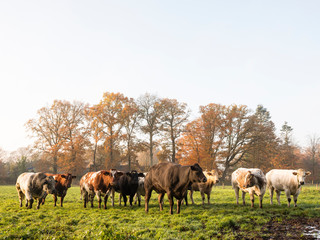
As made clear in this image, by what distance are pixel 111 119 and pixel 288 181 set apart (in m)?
32.1

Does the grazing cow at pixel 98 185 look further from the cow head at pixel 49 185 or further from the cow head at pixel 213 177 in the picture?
the cow head at pixel 213 177

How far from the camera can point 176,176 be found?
11.2 meters

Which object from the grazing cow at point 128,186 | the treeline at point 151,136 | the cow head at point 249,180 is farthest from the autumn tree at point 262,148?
the grazing cow at point 128,186

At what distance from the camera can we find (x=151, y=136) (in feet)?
142

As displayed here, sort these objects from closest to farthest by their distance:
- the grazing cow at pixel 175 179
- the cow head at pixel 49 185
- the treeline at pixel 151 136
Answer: the grazing cow at pixel 175 179
the cow head at pixel 49 185
the treeline at pixel 151 136

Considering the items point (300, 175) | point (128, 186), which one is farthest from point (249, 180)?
point (128, 186)

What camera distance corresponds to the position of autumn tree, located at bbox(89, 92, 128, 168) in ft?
132

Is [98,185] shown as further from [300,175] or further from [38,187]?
[300,175]

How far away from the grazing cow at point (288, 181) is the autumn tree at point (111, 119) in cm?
3014

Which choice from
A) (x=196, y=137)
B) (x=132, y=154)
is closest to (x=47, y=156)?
(x=132, y=154)

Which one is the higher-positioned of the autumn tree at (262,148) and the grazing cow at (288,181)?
the autumn tree at (262,148)

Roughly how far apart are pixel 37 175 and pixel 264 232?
471 inches

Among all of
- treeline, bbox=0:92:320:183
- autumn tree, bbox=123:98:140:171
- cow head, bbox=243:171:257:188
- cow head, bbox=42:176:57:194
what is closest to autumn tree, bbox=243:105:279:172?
treeline, bbox=0:92:320:183

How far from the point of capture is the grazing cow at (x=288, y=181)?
12.3m
